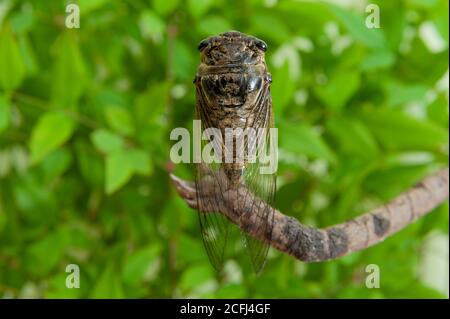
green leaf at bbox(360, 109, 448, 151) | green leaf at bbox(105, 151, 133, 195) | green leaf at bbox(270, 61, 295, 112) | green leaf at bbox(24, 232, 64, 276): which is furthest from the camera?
green leaf at bbox(24, 232, 64, 276)

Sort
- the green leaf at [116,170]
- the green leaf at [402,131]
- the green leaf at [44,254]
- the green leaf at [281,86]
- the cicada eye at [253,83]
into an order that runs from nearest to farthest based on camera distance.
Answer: the cicada eye at [253,83]
the green leaf at [116,170]
the green leaf at [281,86]
the green leaf at [402,131]
the green leaf at [44,254]

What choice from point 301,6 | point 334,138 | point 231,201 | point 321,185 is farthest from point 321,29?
point 231,201

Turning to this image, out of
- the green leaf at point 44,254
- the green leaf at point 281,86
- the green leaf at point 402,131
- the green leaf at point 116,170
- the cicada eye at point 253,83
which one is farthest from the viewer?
the green leaf at point 44,254

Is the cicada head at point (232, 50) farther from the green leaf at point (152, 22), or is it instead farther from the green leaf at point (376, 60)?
the green leaf at point (376, 60)

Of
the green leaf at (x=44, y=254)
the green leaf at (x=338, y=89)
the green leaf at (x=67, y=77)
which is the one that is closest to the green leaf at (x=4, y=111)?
the green leaf at (x=67, y=77)

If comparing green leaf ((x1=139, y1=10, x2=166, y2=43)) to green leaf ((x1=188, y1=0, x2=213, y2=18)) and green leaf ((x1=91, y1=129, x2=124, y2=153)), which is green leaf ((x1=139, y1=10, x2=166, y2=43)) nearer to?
green leaf ((x1=188, y1=0, x2=213, y2=18))

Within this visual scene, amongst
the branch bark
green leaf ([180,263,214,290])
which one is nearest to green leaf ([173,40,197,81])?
green leaf ([180,263,214,290])

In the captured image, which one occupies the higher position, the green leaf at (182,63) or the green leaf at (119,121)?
the green leaf at (182,63)

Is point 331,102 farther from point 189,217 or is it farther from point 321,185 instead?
point 189,217
